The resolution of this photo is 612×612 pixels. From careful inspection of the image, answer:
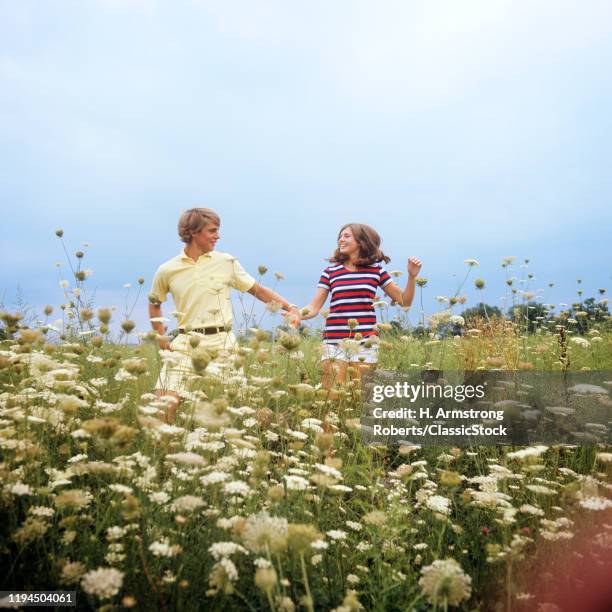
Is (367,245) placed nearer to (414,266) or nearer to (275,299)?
(414,266)

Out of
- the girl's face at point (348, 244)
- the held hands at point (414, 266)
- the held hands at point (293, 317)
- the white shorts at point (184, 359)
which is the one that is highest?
the girl's face at point (348, 244)

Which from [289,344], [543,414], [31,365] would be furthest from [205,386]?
[543,414]

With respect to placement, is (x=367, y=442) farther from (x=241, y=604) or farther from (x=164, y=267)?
(x=164, y=267)

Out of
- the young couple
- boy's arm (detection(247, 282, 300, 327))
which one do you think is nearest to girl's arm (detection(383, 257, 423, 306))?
the young couple

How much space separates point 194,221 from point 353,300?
1600 millimetres

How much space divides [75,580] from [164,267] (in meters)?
3.42

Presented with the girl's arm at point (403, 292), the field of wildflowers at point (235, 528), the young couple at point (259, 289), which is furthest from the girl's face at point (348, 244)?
the field of wildflowers at point (235, 528)

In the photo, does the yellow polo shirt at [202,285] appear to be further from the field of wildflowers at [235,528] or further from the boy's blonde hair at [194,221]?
the field of wildflowers at [235,528]

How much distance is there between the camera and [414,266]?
5176 millimetres

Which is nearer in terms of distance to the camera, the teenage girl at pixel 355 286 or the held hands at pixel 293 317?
the held hands at pixel 293 317

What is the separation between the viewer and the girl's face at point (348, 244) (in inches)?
214

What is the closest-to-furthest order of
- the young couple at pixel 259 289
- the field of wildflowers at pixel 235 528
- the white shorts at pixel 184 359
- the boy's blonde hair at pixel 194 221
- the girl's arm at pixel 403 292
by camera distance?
the field of wildflowers at pixel 235 528 → the white shorts at pixel 184 359 → the young couple at pixel 259 289 → the boy's blonde hair at pixel 194 221 → the girl's arm at pixel 403 292

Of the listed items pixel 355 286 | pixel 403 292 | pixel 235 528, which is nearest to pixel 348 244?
pixel 355 286

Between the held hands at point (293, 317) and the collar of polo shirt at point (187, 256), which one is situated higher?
the collar of polo shirt at point (187, 256)
